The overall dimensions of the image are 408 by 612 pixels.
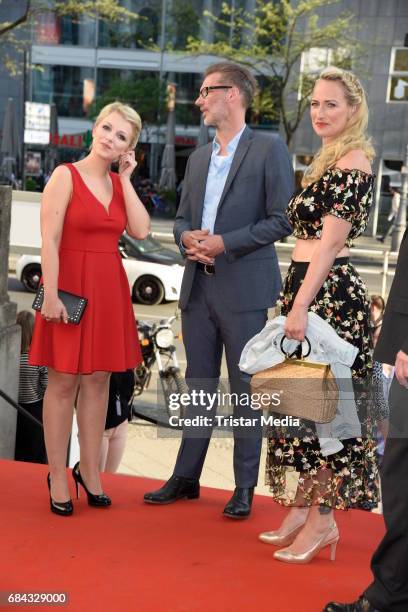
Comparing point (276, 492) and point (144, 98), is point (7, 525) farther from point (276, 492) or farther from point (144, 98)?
point (144, 98)

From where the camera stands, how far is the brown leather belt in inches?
169

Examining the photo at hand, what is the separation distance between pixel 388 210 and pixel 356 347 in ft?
112

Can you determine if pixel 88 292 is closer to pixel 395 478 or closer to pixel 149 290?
pixel 395 478

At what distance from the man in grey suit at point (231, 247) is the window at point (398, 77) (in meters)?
33.5

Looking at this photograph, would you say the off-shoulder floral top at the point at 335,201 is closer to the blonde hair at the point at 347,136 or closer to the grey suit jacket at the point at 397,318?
the blonde hair at the point at 347,136

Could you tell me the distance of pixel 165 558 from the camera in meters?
3.73

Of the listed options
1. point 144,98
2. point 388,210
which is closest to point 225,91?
point 388,210

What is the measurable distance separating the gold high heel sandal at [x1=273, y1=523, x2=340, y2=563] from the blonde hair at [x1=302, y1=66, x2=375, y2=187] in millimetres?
1399

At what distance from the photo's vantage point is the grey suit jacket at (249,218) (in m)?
4.15

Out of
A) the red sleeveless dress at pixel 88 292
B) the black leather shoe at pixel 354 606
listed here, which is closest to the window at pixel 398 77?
the red sleeveless dress at pixel 88 292

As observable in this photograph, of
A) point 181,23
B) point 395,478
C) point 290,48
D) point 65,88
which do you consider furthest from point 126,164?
point 65,88

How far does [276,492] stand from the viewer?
372cm

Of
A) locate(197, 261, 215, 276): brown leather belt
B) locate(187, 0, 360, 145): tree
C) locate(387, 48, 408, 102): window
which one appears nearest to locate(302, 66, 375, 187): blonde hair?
locate(197, 261, 215, 276): brown leather belt

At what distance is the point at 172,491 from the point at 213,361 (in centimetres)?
67
